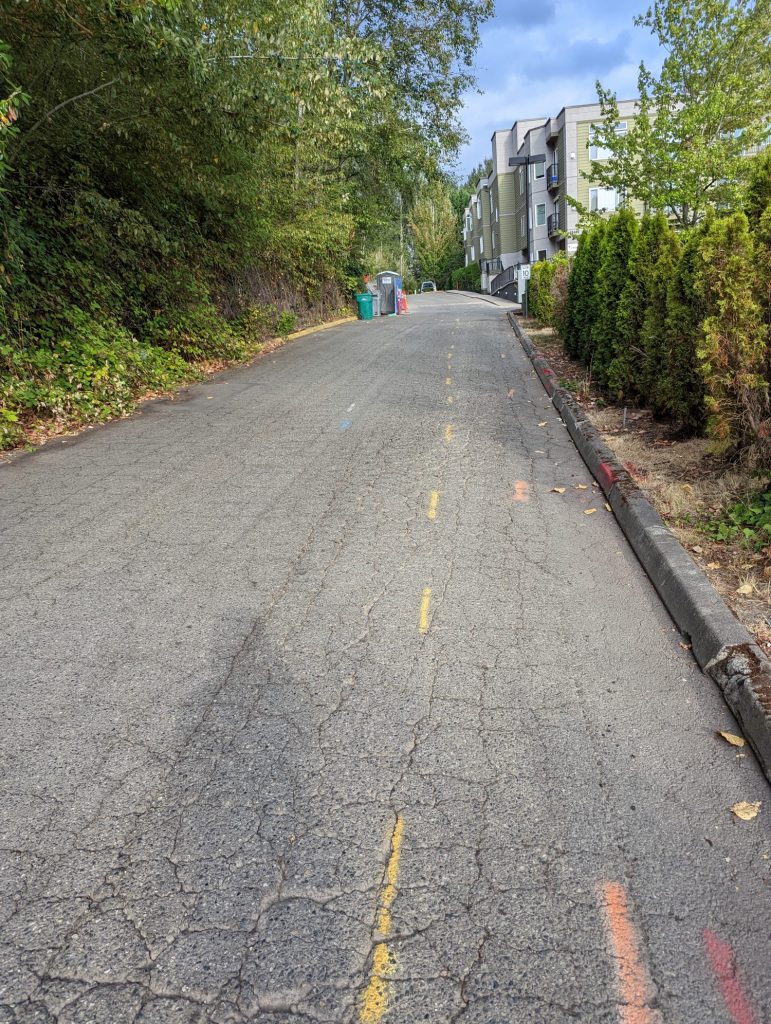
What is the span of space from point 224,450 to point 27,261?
4.83 metres

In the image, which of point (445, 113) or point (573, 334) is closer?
point (573, 334)

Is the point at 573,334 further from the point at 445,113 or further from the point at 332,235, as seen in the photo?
the point at 445,113

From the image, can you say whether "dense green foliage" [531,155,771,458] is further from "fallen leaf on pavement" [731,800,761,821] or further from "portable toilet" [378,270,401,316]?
"portable toilet" [378,270,401,316]

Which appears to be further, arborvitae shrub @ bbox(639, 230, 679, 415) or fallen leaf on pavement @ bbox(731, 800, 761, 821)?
arborvitae shrub @ bbox(639, 230, 679, 415)

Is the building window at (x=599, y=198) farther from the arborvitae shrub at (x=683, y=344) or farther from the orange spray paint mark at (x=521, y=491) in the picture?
the orange spray paint mark at (x=521, y=491)

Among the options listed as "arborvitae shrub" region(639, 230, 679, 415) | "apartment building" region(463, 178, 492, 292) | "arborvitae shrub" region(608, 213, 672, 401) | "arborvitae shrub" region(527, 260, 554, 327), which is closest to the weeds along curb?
"arborvitae shrub" region(639, 230, 679, 415)

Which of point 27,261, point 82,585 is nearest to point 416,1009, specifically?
point 82,585

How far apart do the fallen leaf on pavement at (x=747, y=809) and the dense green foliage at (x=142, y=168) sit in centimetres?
725

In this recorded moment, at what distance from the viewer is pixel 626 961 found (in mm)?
1843

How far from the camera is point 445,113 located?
23.2m

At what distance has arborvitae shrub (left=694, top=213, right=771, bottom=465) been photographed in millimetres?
4719

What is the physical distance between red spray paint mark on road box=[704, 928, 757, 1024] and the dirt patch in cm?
159

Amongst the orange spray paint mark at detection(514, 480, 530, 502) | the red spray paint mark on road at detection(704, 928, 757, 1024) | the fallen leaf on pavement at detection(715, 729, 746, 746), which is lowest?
the red spray paint mark on road at detection(704, 928, 757, 1024)

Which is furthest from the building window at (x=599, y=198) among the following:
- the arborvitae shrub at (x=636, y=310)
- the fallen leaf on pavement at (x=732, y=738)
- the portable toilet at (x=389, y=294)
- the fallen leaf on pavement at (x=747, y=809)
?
the fallen leaf on pavement at (x=747, y=809)
